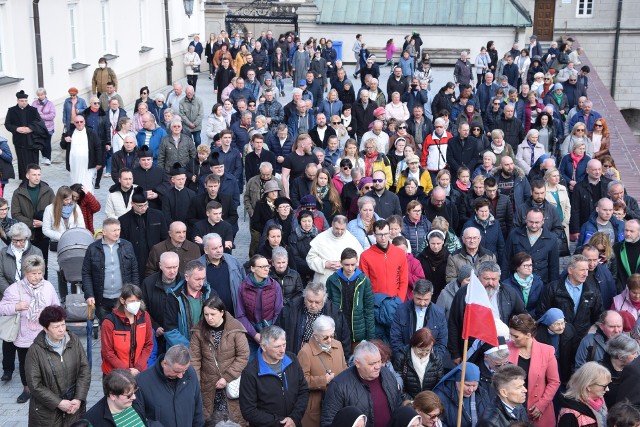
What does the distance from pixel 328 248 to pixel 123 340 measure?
2760 millimetres

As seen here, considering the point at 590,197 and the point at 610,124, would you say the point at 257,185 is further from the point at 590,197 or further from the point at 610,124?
the point at 610,124

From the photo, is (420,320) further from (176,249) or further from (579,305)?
(176,249)

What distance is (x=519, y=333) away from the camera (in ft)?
27.4

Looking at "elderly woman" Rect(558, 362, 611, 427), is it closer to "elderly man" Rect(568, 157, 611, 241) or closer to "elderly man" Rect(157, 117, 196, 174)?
"elderly man" Rect(568, 157, 611, 241)

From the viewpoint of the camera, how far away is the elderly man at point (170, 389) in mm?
7473

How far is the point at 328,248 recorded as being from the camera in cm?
1063

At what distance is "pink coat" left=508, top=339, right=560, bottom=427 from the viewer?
835 centimetres

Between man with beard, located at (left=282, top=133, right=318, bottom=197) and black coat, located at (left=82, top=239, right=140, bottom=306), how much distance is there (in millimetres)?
4466

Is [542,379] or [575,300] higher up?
[575,300]

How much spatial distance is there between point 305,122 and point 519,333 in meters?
10.2

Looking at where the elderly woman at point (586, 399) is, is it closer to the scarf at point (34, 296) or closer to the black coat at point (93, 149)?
the scarf at point (34, 296)

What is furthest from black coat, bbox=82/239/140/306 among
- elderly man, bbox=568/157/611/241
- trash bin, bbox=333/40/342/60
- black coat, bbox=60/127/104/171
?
trash bin, bbox=333/40/342/60

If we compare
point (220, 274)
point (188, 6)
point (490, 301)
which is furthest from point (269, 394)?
point (188, 6)

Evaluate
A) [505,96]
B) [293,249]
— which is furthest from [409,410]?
[505,96]
